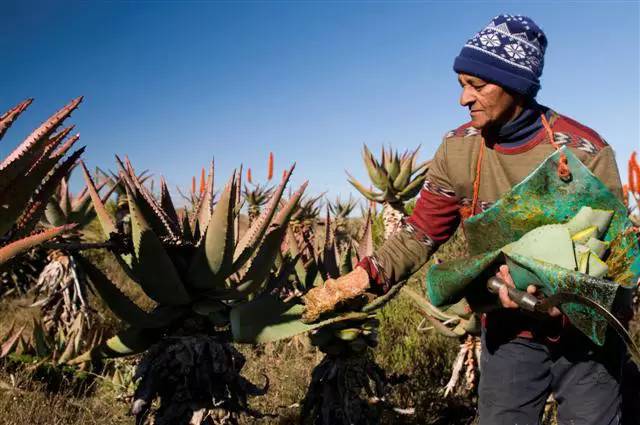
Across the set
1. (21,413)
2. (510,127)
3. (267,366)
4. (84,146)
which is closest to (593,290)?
(510,127)

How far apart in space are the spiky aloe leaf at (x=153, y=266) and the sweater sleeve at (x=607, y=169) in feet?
5.61

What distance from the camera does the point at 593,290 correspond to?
1.63 meters

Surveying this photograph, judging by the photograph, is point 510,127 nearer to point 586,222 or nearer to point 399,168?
point 586,222

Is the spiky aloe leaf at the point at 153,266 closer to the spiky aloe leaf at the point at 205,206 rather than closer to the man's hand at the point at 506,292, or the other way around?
the spiky aloe leaf at the point at 205,206

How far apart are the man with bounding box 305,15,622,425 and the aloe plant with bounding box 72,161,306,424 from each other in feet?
1.21

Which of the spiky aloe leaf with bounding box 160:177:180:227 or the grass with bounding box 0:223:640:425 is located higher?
→ the spiky aloe leaf with bounding box 160:177:180:227

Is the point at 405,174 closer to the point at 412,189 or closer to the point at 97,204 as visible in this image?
the point at 412,189

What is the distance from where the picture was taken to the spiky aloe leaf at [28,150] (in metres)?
1.15

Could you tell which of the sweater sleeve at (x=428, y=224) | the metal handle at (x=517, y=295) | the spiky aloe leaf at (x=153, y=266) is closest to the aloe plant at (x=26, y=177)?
the spiky aloe leaf at (x=153, y=266)

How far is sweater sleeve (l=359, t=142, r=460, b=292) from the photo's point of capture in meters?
2.56

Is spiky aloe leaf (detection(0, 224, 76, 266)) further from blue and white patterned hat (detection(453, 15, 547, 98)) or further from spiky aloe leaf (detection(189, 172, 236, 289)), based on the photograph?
blue and white patterned hat (detection(453, 15, 547, 98))

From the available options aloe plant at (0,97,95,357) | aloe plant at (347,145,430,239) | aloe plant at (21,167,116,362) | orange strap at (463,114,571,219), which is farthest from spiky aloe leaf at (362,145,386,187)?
aloe plant at (0,97,95,357)

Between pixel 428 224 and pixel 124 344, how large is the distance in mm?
1524

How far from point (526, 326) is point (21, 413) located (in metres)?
3.06
